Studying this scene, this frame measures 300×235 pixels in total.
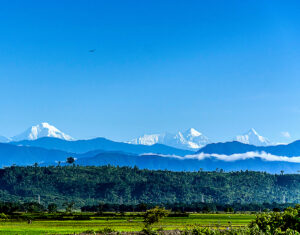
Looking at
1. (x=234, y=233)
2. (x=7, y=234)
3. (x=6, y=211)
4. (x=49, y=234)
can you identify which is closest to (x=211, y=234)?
(x=234, y=233)

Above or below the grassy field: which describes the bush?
above

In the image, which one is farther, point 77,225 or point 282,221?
point 77,225

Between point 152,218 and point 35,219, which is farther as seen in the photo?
point 35,219

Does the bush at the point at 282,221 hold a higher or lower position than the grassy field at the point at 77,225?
higher

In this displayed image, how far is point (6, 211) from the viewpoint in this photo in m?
178

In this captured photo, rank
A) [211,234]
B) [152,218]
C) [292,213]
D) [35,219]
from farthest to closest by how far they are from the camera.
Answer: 1. [35,219]
2. [152,218]
3. [292,213]
4. [211,234]

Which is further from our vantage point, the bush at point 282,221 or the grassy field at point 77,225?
the grassy field at point 77,225

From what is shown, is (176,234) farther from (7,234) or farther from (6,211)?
(6,211)

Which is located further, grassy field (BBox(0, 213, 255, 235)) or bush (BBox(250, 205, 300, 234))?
grassy field (BBox(0, 213, 255, 235))

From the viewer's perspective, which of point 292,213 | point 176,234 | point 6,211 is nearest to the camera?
point 292,213

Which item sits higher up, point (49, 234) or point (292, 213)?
point (292, 213)

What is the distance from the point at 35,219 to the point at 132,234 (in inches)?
2561

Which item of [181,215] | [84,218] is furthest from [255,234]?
[181,215]

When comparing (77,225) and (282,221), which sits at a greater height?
(282,221)
